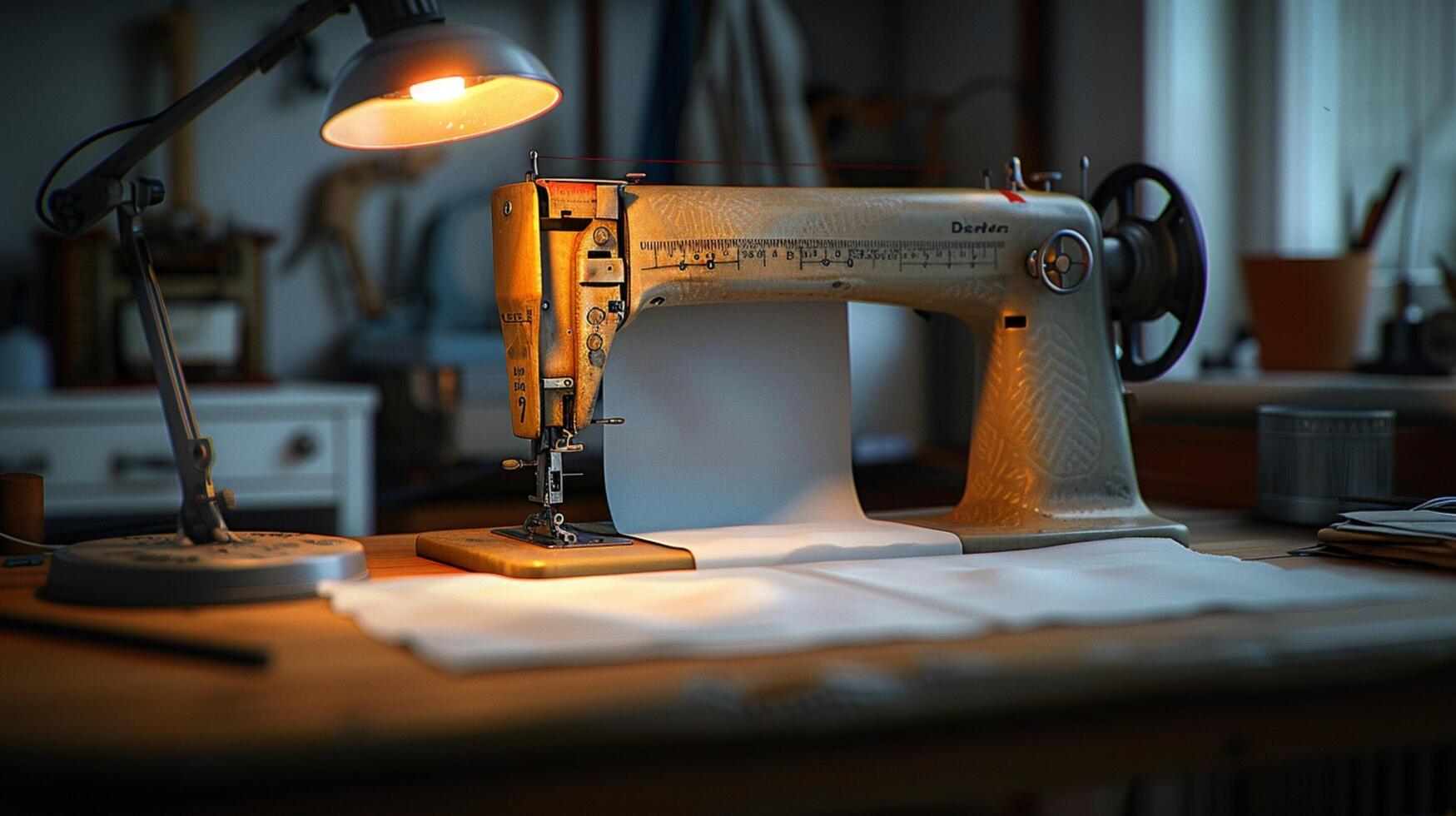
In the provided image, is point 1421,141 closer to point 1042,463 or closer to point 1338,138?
point 1338,138

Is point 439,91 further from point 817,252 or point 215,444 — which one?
point 215,444

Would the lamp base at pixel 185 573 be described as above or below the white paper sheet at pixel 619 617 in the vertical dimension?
above

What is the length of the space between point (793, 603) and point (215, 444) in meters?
1.61

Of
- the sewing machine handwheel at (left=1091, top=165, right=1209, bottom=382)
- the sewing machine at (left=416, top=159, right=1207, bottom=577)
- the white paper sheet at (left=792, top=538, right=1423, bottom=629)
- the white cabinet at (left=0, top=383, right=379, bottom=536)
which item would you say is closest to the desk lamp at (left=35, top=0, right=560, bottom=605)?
the sewing machine at (left=416, top=159, right=1207, bottom=577)

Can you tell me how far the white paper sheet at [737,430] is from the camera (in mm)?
1161

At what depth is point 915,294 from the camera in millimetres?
1183

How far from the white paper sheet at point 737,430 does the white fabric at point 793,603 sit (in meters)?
0.15

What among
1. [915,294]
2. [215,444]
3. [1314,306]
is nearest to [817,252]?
[915,294]

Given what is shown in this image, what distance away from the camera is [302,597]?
35.3 inches

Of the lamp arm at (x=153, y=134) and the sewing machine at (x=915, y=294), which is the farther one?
the sewing machine at (x=915, y=294)

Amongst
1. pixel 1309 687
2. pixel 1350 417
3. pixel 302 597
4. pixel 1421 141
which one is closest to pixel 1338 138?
pixel 1421 141

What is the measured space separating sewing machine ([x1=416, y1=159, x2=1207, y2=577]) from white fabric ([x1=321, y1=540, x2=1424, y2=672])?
4.1 inches

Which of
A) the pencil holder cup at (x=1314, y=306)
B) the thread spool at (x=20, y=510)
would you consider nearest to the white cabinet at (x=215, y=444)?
the thread spool at (x=20, y=510)

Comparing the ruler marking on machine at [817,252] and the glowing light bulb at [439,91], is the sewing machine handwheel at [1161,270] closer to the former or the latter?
Answer: the ruler marking on machine at [817,252]
